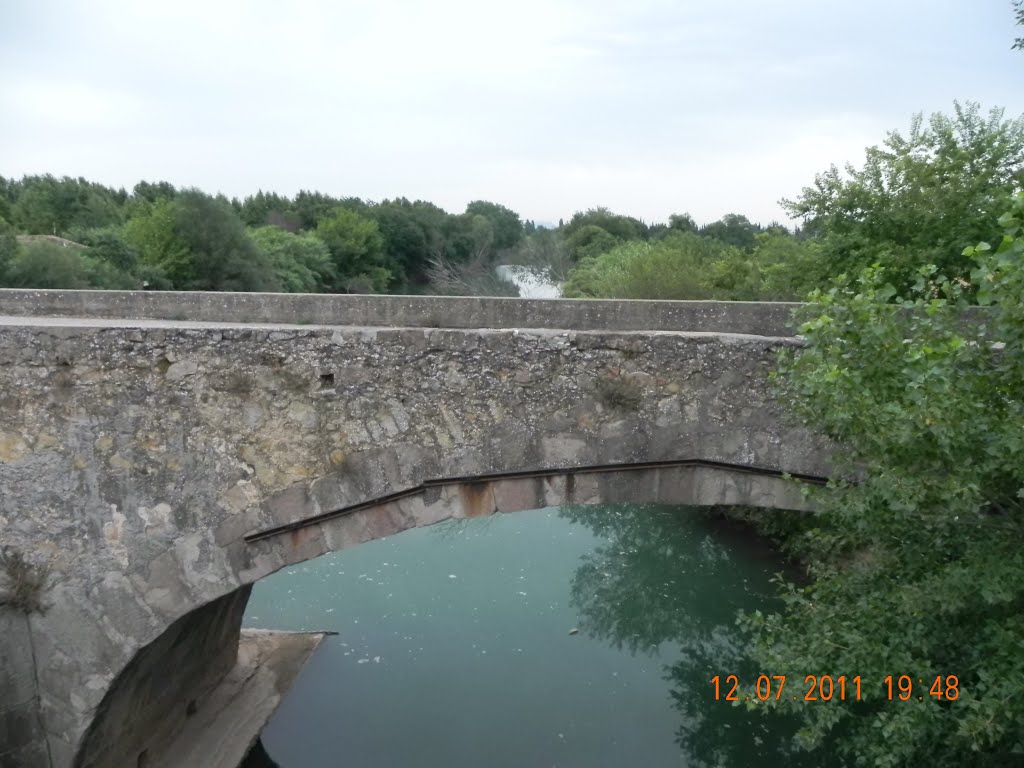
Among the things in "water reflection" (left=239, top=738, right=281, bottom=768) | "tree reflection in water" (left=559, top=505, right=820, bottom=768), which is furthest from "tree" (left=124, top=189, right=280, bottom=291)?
"water reflection" (left=239, top=738, right=281, bottom=768)

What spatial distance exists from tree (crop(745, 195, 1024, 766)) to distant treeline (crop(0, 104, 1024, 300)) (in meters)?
2.32

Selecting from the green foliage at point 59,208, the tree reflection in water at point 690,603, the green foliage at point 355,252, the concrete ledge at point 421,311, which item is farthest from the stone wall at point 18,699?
the green foliage at point 355,252

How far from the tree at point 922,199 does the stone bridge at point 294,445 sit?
16.0 feet

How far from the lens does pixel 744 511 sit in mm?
8586

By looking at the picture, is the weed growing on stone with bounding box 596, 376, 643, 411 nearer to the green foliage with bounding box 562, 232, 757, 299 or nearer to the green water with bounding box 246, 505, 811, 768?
the green water with bounding box 246, 505, 811, 768

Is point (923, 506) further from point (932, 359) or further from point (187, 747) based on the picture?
point (187, 747)

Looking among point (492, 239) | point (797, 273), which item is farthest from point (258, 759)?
point (492, 239)

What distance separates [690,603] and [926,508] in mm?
5508

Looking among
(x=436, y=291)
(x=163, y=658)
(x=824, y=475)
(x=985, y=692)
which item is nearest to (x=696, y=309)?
(x=824, y=475)

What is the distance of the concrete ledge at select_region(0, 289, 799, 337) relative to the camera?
180 inches

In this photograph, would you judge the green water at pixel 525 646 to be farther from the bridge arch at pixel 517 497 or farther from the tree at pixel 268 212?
the tree at pixel 268 212

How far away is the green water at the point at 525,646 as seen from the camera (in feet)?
18.8

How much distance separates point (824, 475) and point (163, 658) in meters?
4.03

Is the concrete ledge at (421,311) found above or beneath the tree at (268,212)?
beneath
